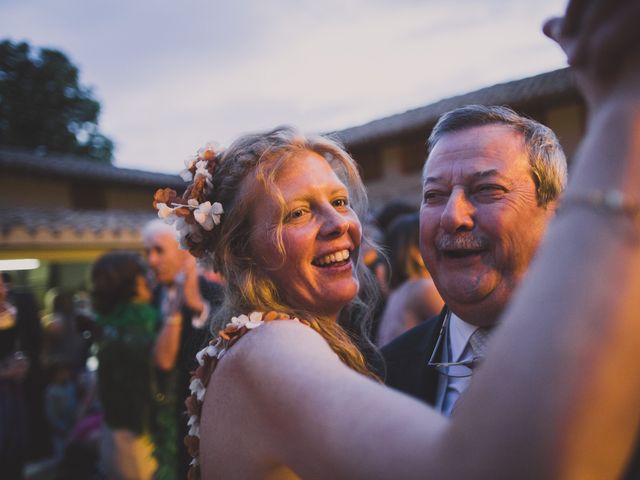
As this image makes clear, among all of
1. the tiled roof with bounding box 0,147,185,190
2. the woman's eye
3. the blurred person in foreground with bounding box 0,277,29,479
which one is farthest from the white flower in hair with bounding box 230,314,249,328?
the tiled roof with bounding box 0,147,185,190

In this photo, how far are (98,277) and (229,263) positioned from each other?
8.53 ft

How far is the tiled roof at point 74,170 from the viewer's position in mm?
16688

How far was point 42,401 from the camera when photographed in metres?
6.14

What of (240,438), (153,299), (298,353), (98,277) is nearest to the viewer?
(298,353)

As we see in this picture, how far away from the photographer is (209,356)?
1.49m

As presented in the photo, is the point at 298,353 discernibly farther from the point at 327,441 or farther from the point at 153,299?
the point at 153,299

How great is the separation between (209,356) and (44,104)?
35.6m

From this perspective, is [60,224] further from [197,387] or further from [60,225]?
[197,387]

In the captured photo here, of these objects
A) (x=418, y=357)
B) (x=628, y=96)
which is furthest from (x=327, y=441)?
(x=418, y=357)

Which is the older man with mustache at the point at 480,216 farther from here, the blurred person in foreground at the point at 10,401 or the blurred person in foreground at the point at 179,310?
the blurred person in foreground at the point at 10,401

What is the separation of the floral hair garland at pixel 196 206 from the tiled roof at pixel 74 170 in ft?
54.5

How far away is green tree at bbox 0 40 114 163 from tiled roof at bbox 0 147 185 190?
12809 millimetres

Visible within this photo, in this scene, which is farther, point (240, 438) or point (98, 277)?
point (98, 277)

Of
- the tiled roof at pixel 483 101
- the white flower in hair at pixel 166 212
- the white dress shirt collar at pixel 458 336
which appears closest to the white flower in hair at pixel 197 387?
the white flower in hair at pixel 166 212
